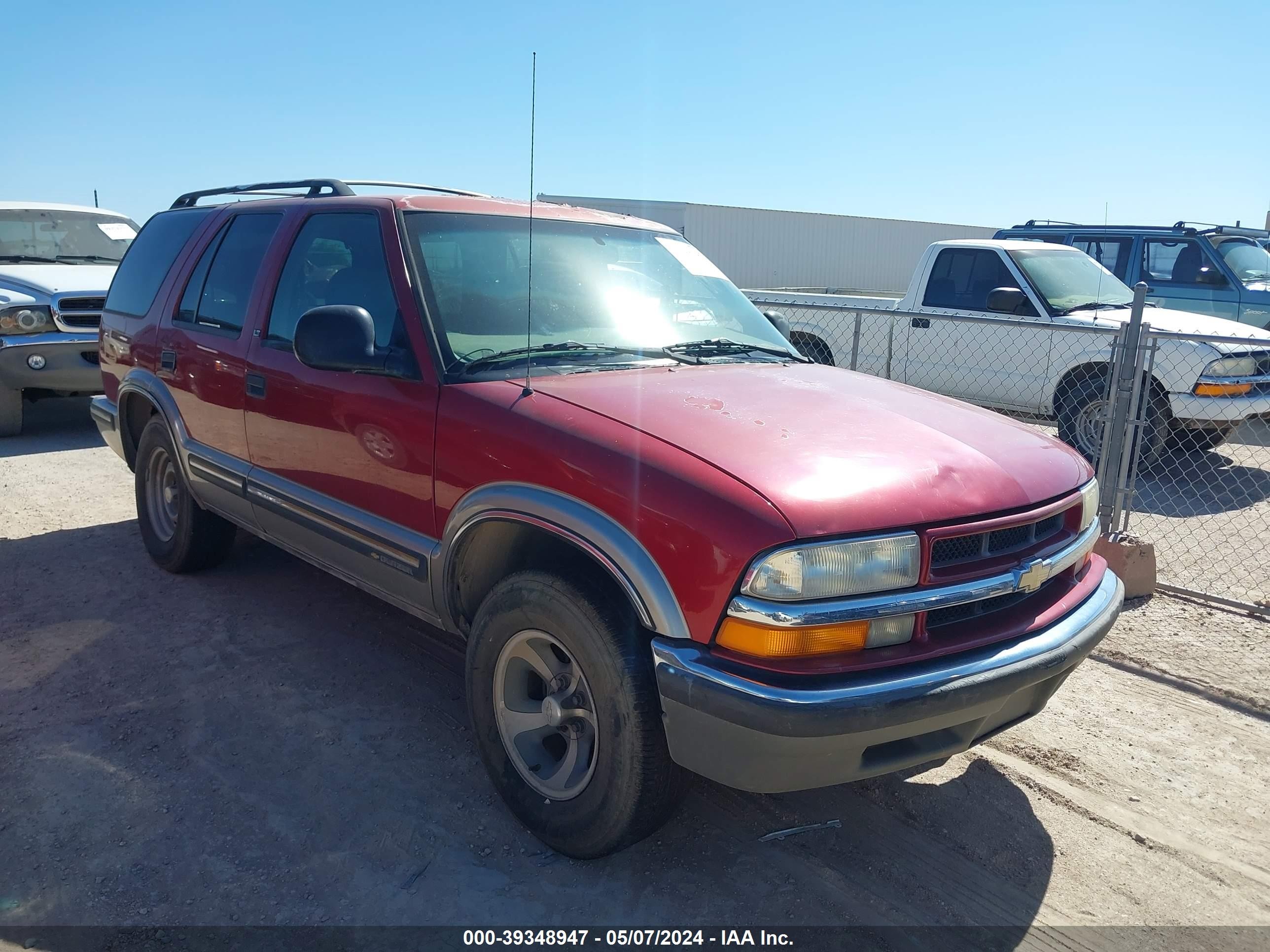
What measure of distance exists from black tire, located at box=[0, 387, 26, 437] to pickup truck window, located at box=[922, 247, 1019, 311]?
332 inches

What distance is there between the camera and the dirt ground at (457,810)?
9.05 feet

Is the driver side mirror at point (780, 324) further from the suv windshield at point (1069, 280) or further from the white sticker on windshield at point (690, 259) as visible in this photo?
the suv windshield at point (1069, 280)

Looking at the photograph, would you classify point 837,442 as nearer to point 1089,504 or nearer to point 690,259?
point 1089,504

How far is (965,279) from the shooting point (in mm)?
9094

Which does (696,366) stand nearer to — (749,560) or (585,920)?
(749,560)

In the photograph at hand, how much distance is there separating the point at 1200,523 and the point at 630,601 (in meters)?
5.79

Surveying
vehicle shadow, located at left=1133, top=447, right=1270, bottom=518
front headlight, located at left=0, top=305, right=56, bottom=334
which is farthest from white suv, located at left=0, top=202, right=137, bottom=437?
vehicle shadow, located at left=1133, top=447, right=1270, bottom=518

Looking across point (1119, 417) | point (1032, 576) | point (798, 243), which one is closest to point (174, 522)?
point (1032, 576)

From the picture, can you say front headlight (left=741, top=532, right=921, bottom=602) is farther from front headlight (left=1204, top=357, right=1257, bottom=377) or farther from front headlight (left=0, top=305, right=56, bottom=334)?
front headlight (left=0, top=305, right=56, bottom=334)

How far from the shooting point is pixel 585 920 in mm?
2676

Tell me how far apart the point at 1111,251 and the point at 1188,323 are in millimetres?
2733

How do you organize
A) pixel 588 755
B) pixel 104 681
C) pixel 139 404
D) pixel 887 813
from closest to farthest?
pixel 588 755
pixel 887 813
pixel 104 681
pixel 139 404

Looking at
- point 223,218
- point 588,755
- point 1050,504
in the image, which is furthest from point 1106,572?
point 223,218

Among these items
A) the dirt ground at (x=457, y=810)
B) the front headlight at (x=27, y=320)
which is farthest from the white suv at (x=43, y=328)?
the dirt ground at (x=457, y=810)
